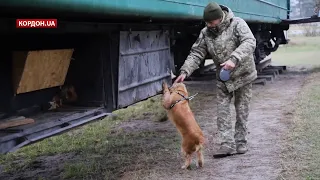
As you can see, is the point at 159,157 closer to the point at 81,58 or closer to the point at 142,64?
the point at 142,64

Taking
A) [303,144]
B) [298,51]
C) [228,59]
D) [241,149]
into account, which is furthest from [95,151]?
[298,51]

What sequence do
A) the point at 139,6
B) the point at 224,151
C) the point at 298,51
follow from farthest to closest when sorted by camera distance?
the point at 298,51, the point at 224,151, the point at 139,6

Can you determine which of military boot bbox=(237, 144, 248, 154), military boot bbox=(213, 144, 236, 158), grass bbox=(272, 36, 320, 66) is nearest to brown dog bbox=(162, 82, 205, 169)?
military boot bbox=(213, 144, 236, 158)

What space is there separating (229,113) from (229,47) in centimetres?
71

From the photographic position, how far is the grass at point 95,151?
5258 mm

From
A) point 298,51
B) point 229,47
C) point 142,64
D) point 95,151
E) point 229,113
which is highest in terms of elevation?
point 229,47

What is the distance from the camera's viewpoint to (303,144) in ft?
17.9

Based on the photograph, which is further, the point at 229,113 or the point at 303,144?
the point at 303,144

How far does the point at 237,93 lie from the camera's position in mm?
5301

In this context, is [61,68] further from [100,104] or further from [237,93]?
[237,93]

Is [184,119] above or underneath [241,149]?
above

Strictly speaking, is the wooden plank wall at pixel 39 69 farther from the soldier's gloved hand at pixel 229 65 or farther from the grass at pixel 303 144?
the grass at pixel 303 144

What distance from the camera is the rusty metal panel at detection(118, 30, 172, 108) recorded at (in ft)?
16.2

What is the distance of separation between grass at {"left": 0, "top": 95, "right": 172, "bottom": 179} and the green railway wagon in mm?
699
